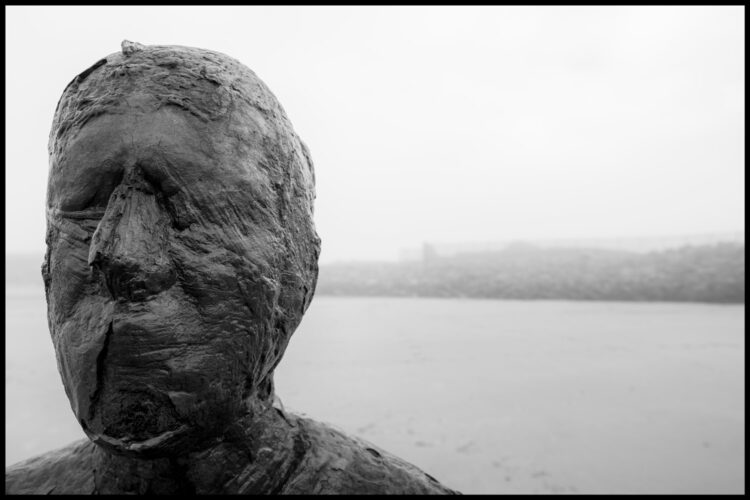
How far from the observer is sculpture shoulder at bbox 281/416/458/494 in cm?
117

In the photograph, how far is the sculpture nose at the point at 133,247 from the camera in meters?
0.89

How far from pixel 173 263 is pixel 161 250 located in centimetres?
Answer: 3

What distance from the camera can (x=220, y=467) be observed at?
1.09 metres

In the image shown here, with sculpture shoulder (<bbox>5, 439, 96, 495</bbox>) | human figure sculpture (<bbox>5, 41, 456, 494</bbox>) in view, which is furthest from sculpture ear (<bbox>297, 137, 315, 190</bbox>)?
sculpture shoulder (<bbox>5, 439, 96, 495</bbox>)

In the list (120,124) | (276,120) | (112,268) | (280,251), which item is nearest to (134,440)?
(112,268)

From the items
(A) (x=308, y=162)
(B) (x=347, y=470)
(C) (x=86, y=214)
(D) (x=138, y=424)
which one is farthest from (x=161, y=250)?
(B) (x=347, y=470)

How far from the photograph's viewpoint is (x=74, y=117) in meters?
1.02

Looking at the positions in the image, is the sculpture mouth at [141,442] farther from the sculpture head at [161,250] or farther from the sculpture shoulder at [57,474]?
the sculpture shoulder at [57,474]

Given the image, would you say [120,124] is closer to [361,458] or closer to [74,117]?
[74,117]

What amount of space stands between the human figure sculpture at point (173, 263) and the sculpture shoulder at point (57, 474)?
0.10 meters

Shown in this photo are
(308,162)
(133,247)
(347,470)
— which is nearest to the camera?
(133,247)

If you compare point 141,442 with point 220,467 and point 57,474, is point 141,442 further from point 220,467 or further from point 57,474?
point 57,474

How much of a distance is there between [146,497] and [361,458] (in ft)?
1.60

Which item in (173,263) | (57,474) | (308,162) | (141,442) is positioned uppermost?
(308,162)
